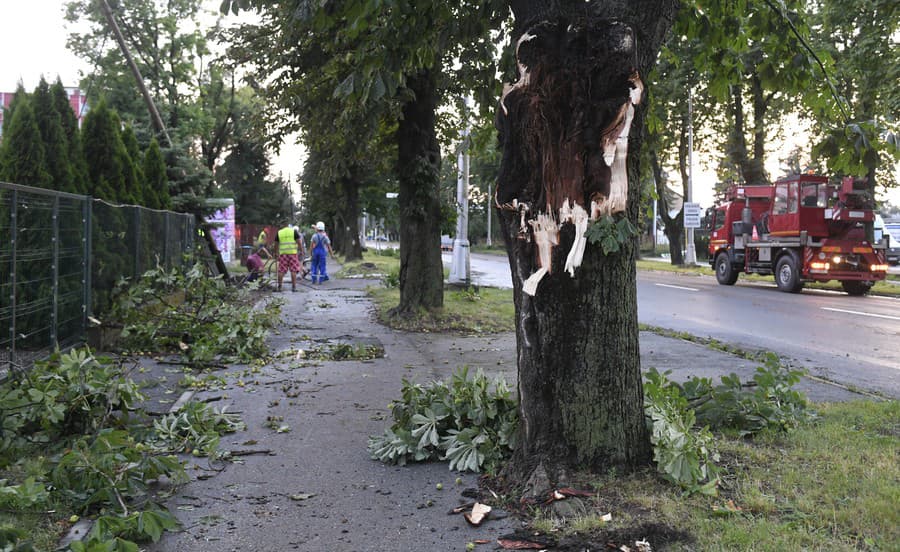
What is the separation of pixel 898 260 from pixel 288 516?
4260cm

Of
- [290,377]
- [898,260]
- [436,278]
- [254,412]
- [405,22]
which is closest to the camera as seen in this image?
[405,22]

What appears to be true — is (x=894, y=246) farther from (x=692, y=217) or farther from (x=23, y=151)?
(x=23, y=151)

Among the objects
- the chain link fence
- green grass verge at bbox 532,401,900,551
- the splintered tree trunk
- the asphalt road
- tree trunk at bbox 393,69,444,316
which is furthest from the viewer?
tree trunk at bbox 393,69,444,316

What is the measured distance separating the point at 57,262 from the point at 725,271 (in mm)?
21879

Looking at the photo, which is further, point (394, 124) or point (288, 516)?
point (394, 124)

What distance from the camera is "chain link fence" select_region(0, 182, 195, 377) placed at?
6.73 meters

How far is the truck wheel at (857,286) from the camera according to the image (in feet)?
66.7

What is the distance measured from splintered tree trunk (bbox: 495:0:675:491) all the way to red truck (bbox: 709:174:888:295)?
18.0m

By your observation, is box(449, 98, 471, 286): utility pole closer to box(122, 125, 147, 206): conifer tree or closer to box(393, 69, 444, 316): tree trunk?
box(393, 69, 444, 316): tree trunk

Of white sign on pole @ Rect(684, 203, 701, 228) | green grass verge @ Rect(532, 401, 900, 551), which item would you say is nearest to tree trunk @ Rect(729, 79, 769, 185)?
white sign on pole @ Rect(684, 203, 701, 228)

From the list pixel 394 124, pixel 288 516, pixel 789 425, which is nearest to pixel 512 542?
pixel 288 516

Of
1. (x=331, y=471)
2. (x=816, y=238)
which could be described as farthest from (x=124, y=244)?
(x=816, y=238)

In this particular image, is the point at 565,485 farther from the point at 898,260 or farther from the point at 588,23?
the point at 898,260

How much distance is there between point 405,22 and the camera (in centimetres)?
523
